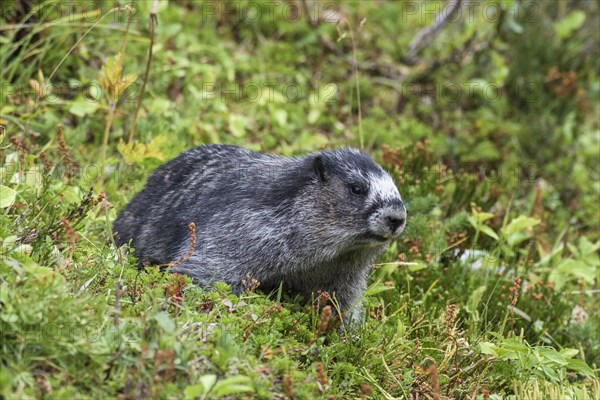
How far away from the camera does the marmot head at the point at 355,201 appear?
5.04 meters

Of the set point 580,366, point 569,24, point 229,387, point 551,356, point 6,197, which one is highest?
point 569,24

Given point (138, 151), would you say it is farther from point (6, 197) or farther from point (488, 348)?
point (488, 348)

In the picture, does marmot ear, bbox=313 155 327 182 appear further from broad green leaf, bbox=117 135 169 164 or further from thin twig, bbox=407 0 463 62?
thin twig, bbox=407 0 463 62

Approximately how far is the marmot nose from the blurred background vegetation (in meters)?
0.46

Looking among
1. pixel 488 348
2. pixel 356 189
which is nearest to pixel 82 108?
pixel 356 189

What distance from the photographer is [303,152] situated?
811 cm

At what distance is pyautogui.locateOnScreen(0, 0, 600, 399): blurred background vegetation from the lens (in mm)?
4117

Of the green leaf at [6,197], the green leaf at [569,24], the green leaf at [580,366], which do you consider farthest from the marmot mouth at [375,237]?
the green leaf at [569,24]

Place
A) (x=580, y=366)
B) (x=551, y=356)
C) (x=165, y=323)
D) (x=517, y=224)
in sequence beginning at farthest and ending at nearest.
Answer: (x=517, y=224)
(x=580, y=366)
(x=551, y=356)
(x=165, y=323)

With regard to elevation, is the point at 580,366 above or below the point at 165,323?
below

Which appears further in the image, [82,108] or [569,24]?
[569,24]

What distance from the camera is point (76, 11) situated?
7.93m

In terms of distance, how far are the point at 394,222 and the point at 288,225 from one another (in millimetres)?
710

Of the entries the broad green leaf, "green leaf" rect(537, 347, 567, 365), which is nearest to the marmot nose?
"green leaf" rect(537, 347, 567, 365)
